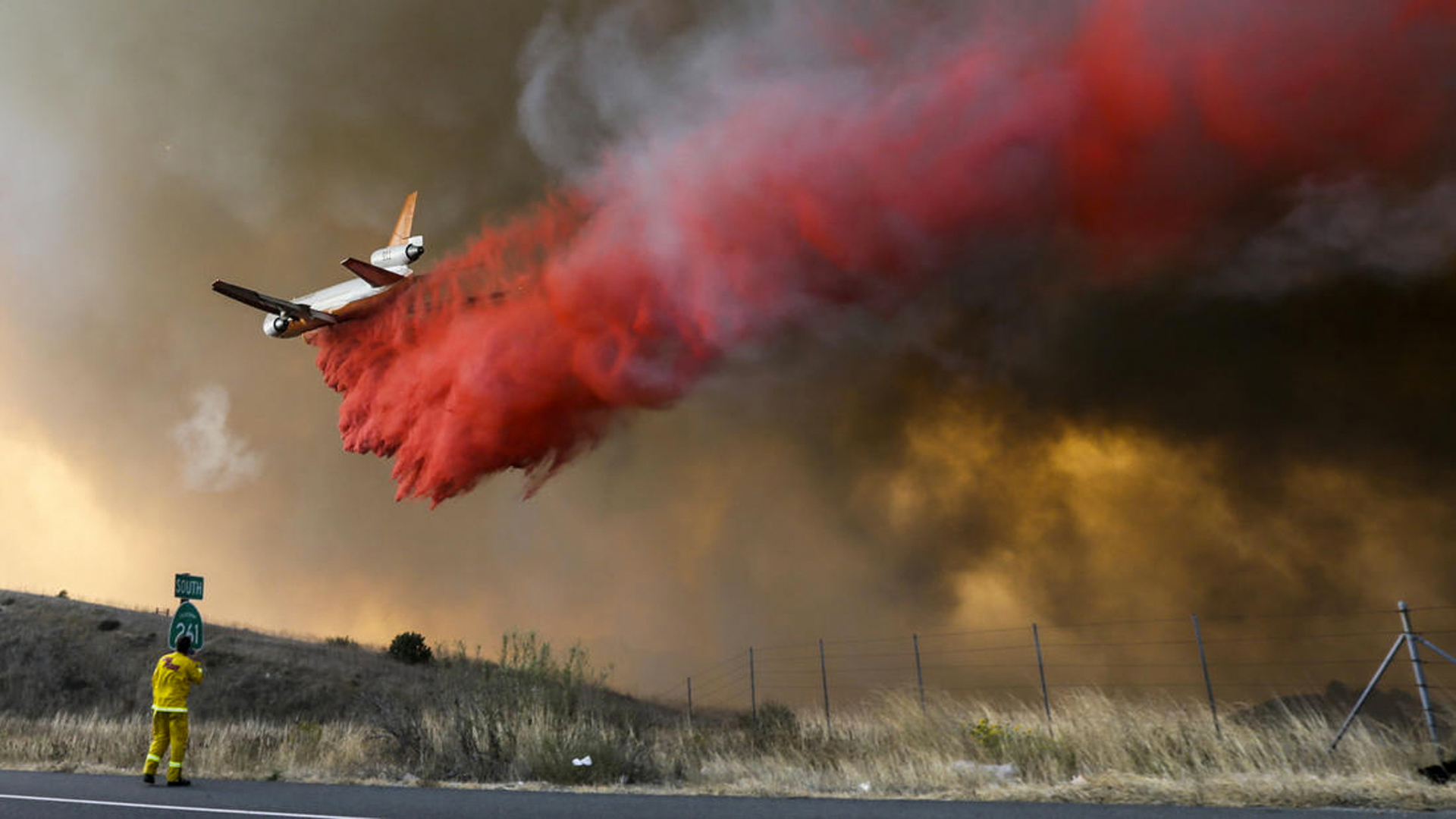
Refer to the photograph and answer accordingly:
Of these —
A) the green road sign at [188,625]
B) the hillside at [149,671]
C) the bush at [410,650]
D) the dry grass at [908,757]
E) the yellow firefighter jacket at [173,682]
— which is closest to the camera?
the dry grass at [908,757]

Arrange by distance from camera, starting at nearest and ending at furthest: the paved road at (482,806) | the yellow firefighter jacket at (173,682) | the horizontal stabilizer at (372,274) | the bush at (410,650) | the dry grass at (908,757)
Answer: the paved road at (482,806)
the dry grass at (908,757)
the yellow firefighter jacket at (173,682)
the horizontal stabilizer at (372,274)
the bush at (410,650)

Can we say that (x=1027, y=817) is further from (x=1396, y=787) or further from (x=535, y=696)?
(x=535, y=696)

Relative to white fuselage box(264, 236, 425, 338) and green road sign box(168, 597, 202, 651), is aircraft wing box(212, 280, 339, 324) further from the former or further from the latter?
green road sign box(168, 597, 202, 651)

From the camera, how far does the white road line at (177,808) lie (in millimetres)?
8930

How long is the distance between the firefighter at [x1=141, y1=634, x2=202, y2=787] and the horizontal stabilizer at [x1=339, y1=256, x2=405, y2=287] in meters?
13.3

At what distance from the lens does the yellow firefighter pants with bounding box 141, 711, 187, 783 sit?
41.0ft

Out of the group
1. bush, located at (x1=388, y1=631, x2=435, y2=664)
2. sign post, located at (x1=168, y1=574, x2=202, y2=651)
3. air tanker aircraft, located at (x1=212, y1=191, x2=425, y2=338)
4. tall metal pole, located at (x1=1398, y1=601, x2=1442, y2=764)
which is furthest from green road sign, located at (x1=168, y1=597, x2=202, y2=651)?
bush, located at (x1=388, y1=631, x2=435, y2=664)

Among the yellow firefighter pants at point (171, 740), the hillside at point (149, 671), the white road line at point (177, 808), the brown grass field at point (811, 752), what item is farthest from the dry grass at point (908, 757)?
the hillside at point (149, 671)

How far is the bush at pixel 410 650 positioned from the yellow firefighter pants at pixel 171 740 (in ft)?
131

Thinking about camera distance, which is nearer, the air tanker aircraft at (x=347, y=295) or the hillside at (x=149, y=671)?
the air tanker aircraft at (x=347, y=295)

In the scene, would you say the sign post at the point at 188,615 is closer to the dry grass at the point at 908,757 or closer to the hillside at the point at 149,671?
the dry grass at the point at 908,757

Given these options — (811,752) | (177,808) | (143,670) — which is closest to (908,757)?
(811,752)

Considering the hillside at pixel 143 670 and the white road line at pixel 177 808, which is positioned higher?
the hillside at pixel 143 670

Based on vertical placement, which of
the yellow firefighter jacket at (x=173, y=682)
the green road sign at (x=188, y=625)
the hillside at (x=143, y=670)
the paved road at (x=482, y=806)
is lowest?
the paved road at (x=482, y=806)
